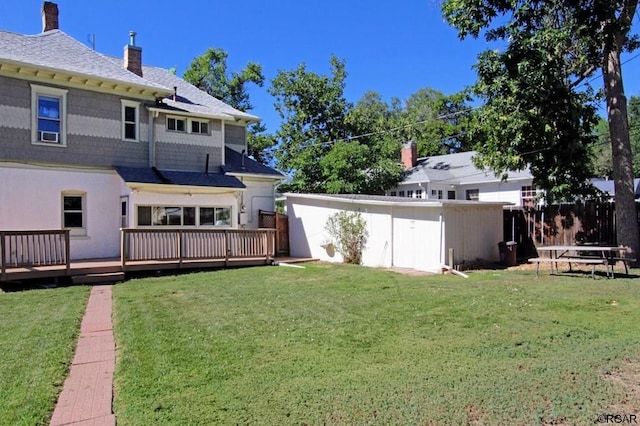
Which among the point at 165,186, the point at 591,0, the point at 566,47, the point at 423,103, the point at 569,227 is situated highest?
the point at 423,103

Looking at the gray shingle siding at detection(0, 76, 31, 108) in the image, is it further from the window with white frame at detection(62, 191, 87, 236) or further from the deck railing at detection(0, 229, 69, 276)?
the deck railing at detection(0, 229, 69, 276)

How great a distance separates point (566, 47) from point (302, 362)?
13125mm

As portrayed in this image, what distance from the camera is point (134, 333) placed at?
6.40 meters

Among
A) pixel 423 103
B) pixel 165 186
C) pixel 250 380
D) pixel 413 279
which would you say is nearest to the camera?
pixel 250 380

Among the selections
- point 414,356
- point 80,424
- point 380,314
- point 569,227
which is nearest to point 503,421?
point 414,356

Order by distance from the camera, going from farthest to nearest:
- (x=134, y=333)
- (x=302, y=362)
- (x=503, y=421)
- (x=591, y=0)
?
(x=591, y=0) < (x=134, y=333) < (x=302, y=362) < (x=503, y=421)

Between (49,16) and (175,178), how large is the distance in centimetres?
851

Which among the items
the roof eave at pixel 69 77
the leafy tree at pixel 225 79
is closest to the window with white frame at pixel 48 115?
the roof eave at pixel 69 77

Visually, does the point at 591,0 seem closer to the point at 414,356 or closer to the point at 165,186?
the point at 414,356

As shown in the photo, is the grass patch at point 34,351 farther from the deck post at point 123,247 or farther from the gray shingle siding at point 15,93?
the gray shingle siding at point 15,93

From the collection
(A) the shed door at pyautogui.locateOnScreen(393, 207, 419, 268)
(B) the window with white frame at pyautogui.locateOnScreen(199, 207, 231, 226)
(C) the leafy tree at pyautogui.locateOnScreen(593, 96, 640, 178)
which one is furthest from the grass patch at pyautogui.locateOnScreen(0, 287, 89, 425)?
(C) the leafy tree at pyautogui.locateOnScreen(593, 96, 640, 178)

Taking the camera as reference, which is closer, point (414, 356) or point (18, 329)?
point (414, 356)

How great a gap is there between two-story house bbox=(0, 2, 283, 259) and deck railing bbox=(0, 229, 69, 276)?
9.51 ft

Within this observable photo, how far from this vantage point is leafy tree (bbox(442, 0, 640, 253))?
43.5 ft
